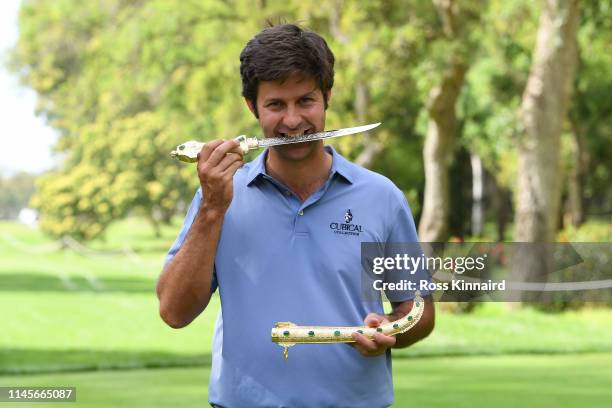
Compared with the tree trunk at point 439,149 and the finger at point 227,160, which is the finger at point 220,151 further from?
the tree trunk at point 439,149

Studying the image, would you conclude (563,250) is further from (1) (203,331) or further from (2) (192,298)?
(2) (192,298)

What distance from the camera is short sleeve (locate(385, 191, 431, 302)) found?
3.52 metres

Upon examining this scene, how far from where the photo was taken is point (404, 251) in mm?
3539

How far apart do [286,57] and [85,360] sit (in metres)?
13.1

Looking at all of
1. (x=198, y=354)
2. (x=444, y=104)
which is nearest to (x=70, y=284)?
(x=444, y=104)

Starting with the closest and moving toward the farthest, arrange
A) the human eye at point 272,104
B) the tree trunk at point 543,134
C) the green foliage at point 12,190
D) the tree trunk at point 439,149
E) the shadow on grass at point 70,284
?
the human eye at point 272,104
the tree trunk at point 543,134
the tree trunk at point 439,149
the shadow on grass at point 70,284
the green foliage at point 12,190

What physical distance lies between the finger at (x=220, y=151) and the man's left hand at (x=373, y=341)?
56 cm

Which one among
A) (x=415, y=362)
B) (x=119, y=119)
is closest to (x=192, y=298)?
(x=415, y=362)

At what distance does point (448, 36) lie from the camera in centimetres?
2169

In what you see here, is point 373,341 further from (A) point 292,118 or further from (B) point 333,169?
(A) point 292,118

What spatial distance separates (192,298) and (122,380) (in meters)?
7.63

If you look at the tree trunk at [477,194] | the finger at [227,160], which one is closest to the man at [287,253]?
the finger at [227,160]

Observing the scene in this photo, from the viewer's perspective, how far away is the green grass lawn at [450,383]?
920 centimetres

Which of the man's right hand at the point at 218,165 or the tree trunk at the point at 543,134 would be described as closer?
the man's right hand at the point at 218,165
